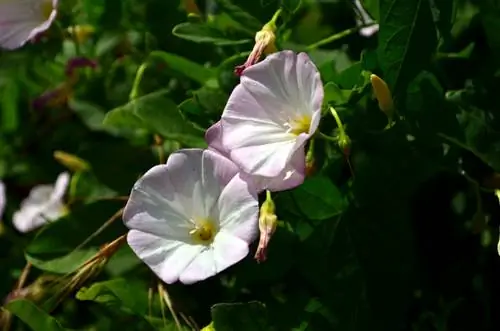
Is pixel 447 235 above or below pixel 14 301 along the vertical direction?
below

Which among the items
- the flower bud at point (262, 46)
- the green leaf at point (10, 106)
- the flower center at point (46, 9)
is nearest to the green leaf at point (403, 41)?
the flower bud at point (262, 46)

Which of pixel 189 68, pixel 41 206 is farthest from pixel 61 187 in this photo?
pixel 189 68

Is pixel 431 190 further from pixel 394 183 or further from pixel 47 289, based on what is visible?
pixel 47 289

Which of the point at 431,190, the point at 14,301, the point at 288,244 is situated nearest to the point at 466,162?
the point at 431,190

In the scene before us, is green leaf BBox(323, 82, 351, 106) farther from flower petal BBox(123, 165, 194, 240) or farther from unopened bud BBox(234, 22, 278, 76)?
flower petal BBox(123, 165, 194, 240)

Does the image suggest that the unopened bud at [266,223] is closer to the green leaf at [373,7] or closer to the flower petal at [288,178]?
the flower petal at [288,178]

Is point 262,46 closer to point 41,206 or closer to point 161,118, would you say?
point 161,118
